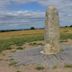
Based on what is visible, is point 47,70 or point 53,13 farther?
point 53,13

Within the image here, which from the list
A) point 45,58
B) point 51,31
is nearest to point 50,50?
point 51,31

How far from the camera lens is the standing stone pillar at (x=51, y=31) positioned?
23.6 m

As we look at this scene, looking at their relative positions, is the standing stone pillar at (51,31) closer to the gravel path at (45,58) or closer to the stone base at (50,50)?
the stone base at (50,50)

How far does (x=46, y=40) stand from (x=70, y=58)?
299 cm

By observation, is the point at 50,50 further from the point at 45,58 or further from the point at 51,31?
the point at 45,58

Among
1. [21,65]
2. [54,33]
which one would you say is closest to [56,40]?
[54,33]

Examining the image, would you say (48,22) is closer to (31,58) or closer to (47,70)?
(31,58)

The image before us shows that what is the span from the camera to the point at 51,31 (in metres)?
23.7

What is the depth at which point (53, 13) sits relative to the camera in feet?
77.4

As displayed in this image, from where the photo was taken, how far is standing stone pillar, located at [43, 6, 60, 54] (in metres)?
23.6

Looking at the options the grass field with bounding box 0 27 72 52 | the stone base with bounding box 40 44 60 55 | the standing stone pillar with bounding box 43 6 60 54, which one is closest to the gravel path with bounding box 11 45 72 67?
the stone base with bounding box 40 44 60 55

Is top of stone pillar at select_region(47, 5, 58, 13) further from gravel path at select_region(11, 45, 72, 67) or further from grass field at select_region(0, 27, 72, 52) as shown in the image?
grass field at select_region(0, 27, 72, 52)

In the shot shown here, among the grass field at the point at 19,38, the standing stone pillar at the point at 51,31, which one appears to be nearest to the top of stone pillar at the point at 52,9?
the standing stone pillar at the point at 51,31

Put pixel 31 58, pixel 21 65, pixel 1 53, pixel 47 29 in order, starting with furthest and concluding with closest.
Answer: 1. pixel 1 53
2. pixel 47 29
3. pixel 31 58
4. pixel 21 65
